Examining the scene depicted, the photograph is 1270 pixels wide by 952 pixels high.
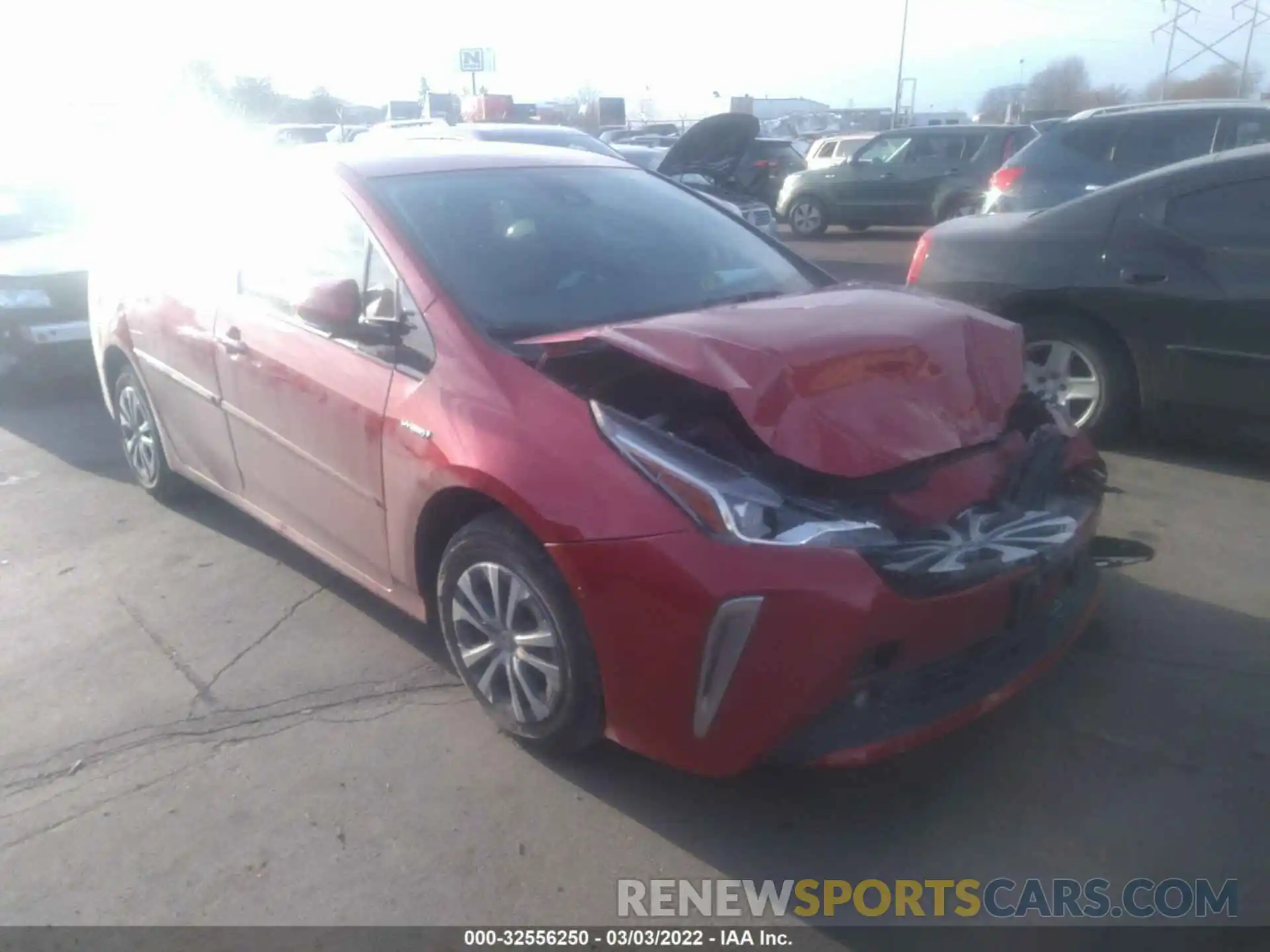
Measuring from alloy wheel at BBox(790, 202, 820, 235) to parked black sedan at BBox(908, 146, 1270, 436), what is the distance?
1174 cm

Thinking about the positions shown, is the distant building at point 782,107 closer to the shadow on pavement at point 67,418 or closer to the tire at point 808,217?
the tire at point 808,217

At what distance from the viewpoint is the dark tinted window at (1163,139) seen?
10312 millimetres

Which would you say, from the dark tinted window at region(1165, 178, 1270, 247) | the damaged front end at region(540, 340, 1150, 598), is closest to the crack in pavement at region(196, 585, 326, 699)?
the damaged front end at region(540, 340, 1150, 598)

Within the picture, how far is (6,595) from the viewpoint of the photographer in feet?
15.7

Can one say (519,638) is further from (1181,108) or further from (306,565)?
(1181,108)

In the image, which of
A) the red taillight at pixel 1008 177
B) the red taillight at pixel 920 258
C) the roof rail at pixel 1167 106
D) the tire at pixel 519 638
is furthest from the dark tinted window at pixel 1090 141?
the tire at pixel 519 638

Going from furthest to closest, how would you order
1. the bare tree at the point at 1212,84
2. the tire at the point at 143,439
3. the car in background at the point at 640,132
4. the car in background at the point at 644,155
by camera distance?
the bare tree at the point at 1212,84 → the car in background at the point at 640,132 → the car in background at the point at 644,155 → the tire at the point at 143,439

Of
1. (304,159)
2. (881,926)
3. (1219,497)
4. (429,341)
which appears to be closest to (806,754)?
(881,926)

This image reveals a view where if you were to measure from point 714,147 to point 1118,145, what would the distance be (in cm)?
387

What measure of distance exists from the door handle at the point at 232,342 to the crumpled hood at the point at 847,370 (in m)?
1.44

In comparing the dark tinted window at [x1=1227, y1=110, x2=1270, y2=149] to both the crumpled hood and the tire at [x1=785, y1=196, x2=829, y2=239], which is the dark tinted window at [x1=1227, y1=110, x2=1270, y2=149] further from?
the crumpled hood

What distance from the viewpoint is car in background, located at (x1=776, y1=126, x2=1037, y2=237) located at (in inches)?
640

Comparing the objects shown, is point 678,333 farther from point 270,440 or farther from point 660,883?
point 270,440

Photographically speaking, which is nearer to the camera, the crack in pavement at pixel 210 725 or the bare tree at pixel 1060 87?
the crack in pavement at pixel 210 725
